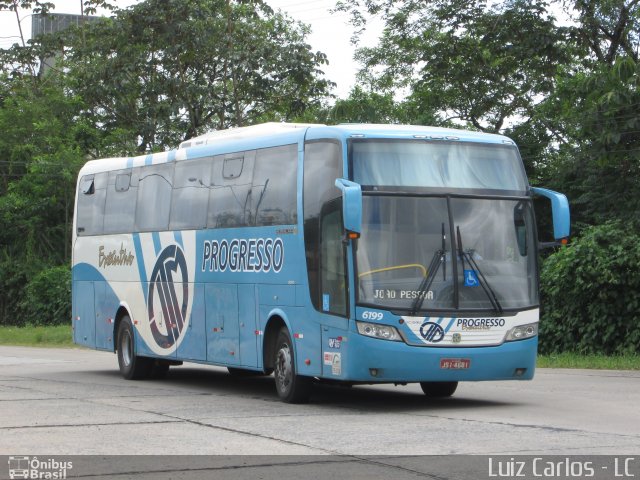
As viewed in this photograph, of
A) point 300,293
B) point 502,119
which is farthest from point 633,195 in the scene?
point 300,293

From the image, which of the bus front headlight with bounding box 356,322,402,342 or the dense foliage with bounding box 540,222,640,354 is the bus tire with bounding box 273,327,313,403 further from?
the dense foliage with bounding box 540,222,640,354

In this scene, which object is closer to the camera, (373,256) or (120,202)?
(373,256)

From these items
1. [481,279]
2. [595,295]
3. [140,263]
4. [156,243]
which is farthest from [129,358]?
[595,295]

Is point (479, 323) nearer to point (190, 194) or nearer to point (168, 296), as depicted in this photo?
point (190, 194)

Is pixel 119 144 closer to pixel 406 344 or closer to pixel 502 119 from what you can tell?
pixel 502 119

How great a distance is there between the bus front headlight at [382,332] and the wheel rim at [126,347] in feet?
25.7

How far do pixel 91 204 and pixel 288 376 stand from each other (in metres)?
8.28

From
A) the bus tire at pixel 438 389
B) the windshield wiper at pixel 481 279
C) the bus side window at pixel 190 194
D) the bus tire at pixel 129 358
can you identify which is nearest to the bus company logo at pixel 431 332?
the windshield wiper at pixel 481 279

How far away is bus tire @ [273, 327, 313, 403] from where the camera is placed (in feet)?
50.6

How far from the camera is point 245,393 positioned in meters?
17.6

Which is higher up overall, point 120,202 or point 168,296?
point 120,202

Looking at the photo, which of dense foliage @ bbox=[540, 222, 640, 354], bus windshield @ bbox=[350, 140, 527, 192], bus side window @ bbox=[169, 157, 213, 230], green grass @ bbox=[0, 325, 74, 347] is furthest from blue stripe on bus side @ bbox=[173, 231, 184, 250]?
green grass @ bbox=[0, 325, 74, 347]

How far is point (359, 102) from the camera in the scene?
189 ft

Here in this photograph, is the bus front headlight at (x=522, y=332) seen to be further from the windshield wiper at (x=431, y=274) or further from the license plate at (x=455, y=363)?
the windshield wiper at (x=431, y=274)
